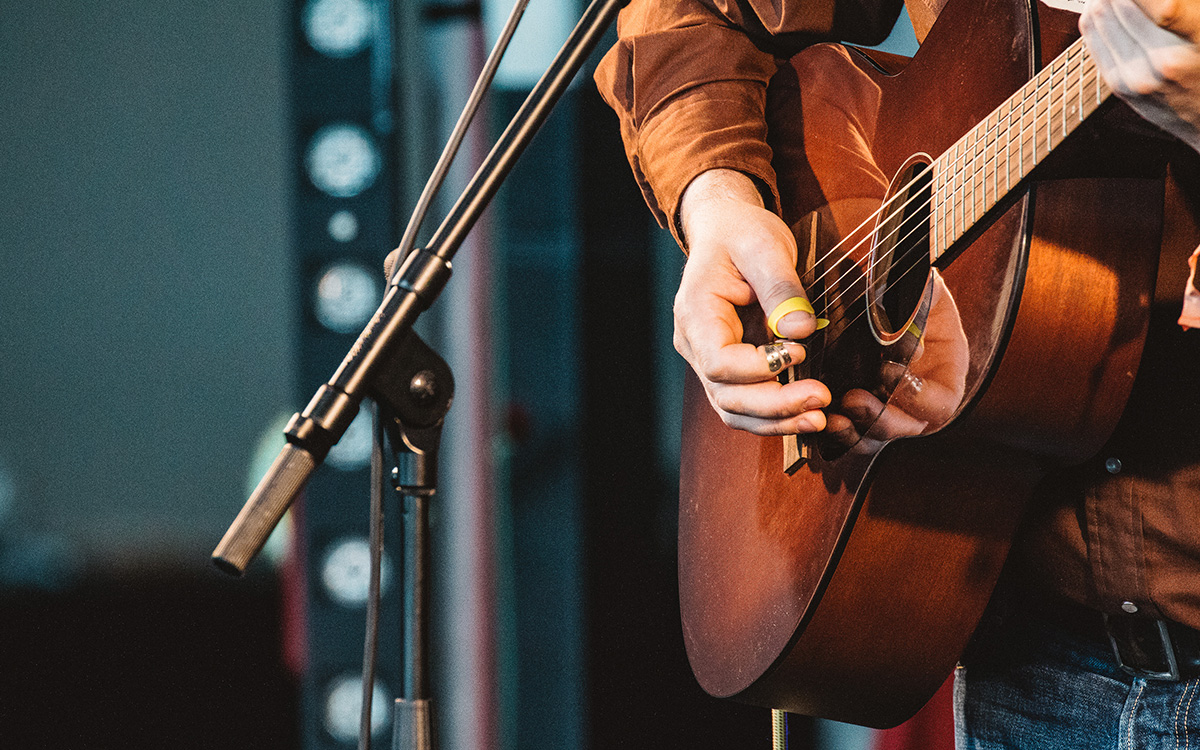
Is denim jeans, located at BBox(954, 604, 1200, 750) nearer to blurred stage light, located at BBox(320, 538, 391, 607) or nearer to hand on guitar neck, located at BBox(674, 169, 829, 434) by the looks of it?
hand on guitar neck, located at BBox(674, 169, 829, 434)

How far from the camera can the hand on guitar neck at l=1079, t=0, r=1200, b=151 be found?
50 cm

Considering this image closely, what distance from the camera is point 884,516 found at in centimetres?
80

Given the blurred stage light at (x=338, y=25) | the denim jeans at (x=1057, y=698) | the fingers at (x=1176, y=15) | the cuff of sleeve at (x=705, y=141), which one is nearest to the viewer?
the fingers at (x=1176, y=15)

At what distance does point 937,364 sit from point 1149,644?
266mm

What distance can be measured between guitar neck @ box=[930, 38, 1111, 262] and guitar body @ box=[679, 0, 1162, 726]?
18 mm

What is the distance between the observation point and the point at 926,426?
742 mm

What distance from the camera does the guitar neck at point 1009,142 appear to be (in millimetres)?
609

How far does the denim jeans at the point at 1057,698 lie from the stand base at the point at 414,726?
55 cm

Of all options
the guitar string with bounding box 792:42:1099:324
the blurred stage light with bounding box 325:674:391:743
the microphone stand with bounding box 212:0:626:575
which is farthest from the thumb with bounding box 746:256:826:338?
the blurred stage light with bounding box 325:674:391:743

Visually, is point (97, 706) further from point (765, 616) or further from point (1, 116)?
point (765, 616)

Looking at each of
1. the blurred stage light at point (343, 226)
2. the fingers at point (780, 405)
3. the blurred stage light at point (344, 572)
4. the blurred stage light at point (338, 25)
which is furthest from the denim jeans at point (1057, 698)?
the blurred stage light at point (338, 25)

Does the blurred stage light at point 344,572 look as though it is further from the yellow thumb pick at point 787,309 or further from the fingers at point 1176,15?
the fingers at point 1176,15

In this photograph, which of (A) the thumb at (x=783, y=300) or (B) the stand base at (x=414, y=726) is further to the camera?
(A) the thumb at (x=783, y=300)

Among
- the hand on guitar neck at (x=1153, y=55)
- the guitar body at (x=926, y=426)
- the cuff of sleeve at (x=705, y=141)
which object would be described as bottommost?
the guitar body at (x=926, y=426)
